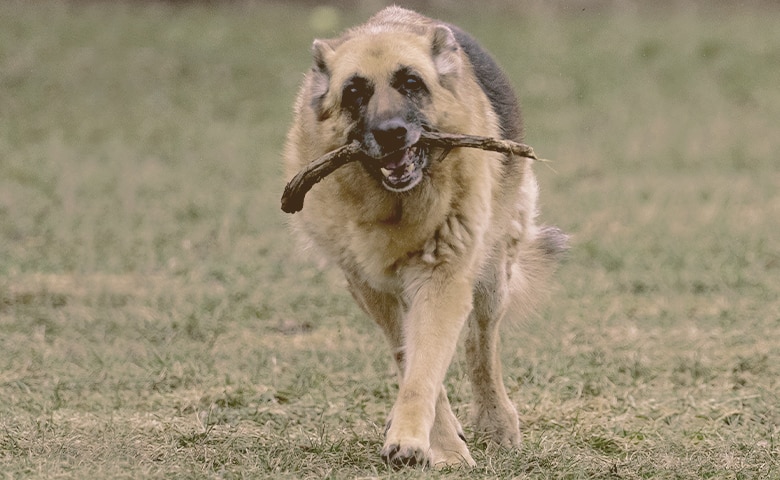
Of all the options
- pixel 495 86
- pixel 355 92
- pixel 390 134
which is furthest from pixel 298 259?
pixel 390 134

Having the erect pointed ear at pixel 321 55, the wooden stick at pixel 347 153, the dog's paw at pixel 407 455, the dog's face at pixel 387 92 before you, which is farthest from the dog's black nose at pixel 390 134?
the dog's paw at pixel 407 455

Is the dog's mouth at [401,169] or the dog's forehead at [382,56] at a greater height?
the dog's forehead at [382,56]

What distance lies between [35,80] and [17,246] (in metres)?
7.19

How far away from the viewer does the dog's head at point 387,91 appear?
5.27 meters

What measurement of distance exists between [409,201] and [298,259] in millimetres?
5097

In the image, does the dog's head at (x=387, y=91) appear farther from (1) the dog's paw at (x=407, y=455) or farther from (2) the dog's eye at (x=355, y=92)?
(1) the dog's paw at (x=407, y=455)

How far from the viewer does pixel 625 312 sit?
8.99 metres

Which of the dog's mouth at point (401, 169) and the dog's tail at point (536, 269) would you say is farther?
the dog's tail at point (536, 269)

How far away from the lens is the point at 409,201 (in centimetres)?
548

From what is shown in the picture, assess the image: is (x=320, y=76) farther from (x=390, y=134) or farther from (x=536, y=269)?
(x=536, y=269)

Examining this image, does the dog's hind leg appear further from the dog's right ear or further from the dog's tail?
the dog's right ear

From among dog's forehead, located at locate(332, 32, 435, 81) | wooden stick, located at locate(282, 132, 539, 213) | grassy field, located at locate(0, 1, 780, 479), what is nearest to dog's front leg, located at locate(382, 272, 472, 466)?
grassy field, located at locate(0, 1, 780, 479)

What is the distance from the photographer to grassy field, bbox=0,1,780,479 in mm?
5781

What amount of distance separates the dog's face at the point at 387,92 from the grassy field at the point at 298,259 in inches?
50.6
